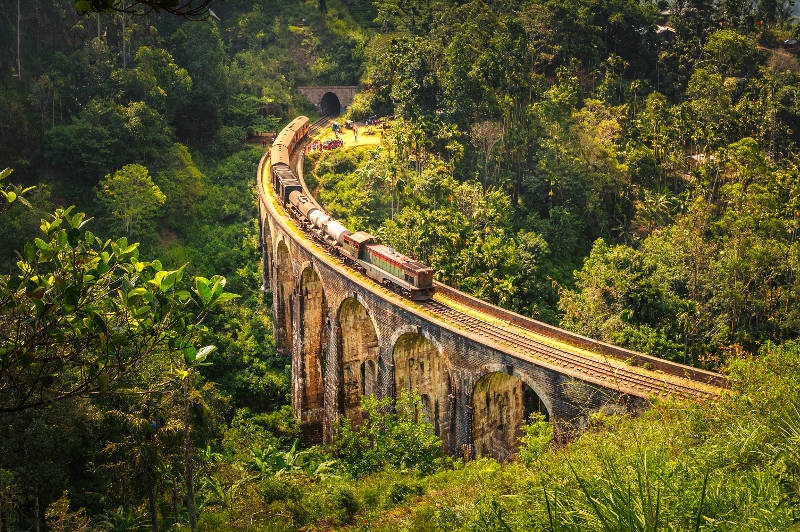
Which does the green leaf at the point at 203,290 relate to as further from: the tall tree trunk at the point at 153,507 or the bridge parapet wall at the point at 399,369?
the bridge parapet wall at the point at 399,369

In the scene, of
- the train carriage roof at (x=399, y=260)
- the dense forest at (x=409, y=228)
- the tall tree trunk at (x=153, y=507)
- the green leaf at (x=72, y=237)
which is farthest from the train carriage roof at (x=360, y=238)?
the green leaf at (x=72, y=237)

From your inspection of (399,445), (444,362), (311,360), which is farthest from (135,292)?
(311,360)

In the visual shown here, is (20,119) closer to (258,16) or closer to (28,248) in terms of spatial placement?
(258,16)

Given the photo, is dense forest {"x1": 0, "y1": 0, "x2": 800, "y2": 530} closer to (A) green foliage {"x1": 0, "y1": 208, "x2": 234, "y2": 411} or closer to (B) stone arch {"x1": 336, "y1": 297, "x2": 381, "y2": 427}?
(A) green foliage {"x1": 0, "y1": 208, "x2": 234, "y2": 411}

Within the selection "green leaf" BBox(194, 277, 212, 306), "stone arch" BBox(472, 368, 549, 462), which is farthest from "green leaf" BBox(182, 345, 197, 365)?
"stone arch" BBox(472, 368, 549, 462)

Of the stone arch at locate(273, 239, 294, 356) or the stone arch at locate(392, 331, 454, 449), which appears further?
the stone arch at locate(273, 239, 294, 356)

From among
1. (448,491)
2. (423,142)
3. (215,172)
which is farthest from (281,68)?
(448,491)

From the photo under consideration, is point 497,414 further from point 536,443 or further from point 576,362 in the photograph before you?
point 536,443
